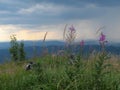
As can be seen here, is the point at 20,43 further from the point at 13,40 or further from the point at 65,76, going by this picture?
the point at 65,76

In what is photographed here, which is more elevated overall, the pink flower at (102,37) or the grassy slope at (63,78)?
the pink flower at (102,37)

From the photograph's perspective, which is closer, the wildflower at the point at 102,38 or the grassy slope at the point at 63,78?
the wildflower at the point at 102,38

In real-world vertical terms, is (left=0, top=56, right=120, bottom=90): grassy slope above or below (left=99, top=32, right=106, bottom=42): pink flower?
below

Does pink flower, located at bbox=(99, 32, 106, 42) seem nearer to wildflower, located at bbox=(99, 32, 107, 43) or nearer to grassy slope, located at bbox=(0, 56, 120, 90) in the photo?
wildflower, located at bbox=(99, 32, 107, 43)

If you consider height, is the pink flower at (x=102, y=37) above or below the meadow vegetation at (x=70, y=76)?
above

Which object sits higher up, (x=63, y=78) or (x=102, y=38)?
(x=102, y=38)

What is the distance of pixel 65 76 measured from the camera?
9.55m

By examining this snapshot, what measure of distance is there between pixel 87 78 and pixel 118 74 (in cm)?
124

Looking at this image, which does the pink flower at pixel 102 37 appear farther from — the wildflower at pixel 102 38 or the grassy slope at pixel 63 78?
the grassy slope at pixel 63 78

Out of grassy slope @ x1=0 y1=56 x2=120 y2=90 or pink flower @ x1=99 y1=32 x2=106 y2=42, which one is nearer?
pink flower @ x1=99 y1=32 x2=106 y2=42

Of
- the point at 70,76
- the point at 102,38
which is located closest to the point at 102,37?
the point at 102,38

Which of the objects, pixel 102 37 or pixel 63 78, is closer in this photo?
pixel 102 37

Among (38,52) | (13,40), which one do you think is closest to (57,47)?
(38,52)

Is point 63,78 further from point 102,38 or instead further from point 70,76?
point 102,38
